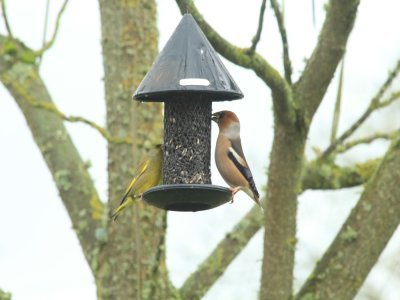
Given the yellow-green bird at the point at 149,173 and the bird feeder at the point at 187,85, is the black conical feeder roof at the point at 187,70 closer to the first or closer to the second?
the bird feeder at the point at 187,85

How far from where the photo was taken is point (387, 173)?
25.9 feet

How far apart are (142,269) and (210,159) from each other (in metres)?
2.00

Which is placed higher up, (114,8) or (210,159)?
(114,8)

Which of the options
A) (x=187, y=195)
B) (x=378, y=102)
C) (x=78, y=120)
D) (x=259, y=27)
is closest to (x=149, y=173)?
(x=78, y=120)

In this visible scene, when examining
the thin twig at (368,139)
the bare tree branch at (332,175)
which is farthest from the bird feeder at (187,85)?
the bare tree branch at (332,175)

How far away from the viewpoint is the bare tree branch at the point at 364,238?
25.8 ft

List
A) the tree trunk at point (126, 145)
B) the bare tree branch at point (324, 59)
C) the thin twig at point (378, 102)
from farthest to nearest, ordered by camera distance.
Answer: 1. the tree trunk at point (126, 145)
2. the thin twig at point (378, 102)
3. the bare tree branch at point (324, 59)

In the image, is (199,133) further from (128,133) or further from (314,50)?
(128,133)

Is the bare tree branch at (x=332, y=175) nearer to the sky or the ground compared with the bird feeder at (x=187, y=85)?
nearer to the ground

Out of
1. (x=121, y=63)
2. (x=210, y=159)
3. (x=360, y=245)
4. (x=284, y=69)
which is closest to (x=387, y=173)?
(x=360, y=245)

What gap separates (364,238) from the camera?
7910 millimetres

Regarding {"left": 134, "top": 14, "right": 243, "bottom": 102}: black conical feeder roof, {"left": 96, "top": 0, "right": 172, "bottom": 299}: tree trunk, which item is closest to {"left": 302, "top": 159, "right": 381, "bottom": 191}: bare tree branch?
{"left": 96, "top": 0, "right": 172, "bottom": 299}: tree trunk

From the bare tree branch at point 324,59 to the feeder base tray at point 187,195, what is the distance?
190cm

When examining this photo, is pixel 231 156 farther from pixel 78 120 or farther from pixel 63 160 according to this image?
pixel 63 160
